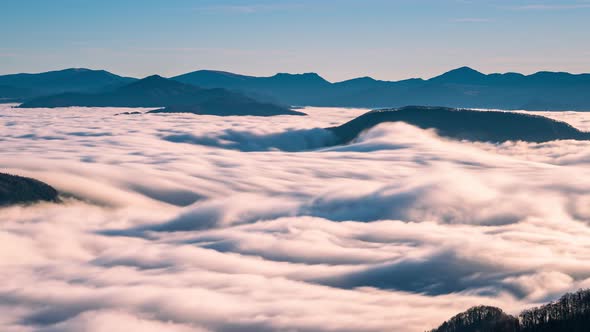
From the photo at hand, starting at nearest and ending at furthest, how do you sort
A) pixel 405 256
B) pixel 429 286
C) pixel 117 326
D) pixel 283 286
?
pixel 117 326
pixel 283 286
pixel 429 286
pixel 405 256

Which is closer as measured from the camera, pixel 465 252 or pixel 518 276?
pixel 518 276

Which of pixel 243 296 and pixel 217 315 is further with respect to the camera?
pixel 243 296

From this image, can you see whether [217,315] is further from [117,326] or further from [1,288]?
[1,288]

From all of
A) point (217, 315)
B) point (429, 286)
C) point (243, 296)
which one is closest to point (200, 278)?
point (243, 296)

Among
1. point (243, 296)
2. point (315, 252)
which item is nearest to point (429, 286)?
point (315, 252)

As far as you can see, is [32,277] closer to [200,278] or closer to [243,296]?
[200,278]

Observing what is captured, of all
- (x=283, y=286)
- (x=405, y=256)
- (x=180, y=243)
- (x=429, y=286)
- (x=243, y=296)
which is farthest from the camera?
(x=180, y=243)
